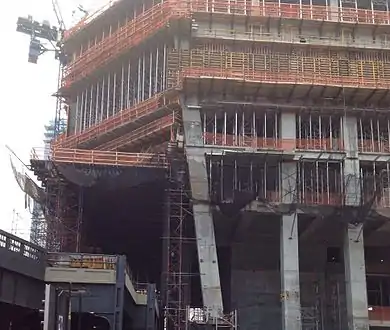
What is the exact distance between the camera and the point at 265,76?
3934cm

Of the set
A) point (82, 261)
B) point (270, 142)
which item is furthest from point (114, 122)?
point (82, 261)

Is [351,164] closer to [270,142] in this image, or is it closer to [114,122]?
[270,142]

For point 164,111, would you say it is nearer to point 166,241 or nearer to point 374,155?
point 166,241

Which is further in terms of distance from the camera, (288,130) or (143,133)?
(143,133)

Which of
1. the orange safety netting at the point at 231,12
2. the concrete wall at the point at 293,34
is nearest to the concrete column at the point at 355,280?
the concrete wall at the point at 293,34

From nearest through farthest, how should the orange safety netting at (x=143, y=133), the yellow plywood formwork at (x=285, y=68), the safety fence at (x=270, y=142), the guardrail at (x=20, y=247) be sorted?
the guardrail at (x=20, y=247)
the safety fence at (x=270, y=142)
the yellow plywood formwork at (x=285, y=68)
the orange safety netting at (x=143, y=133)

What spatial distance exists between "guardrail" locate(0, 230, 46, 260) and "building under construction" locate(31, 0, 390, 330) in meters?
14.9

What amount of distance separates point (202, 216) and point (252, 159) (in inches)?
177

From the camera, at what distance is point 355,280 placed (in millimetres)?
37219

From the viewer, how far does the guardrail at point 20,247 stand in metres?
20.4

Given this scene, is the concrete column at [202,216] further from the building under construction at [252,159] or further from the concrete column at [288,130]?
the concrete column at [288,130]

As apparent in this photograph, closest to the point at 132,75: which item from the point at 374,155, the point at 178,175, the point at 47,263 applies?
the point at 178,175

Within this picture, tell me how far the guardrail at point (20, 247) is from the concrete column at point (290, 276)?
17.1 m

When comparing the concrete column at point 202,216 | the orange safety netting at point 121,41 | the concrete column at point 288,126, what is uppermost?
the orange safety netting at point 121,41
